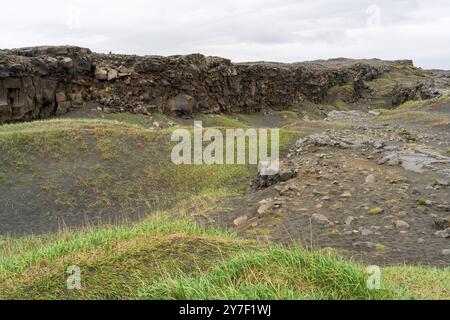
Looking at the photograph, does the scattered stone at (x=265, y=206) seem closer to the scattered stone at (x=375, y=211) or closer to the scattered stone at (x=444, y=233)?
the scattered stone at (x=375, y=211)

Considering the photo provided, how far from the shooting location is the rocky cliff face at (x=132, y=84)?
30.2 metres

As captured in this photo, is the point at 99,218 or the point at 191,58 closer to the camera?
the point at 99,218

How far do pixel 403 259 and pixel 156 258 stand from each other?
4.12 meters

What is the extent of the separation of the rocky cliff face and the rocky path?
2227 cm

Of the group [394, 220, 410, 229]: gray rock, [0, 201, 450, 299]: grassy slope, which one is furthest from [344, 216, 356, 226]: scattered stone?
[0, 201, 450, 299]: grassy slope

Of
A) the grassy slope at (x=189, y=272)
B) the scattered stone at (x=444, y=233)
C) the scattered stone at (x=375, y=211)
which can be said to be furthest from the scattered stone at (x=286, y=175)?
the grassy slope at (x=189, y=272)

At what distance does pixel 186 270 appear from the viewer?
5332mm

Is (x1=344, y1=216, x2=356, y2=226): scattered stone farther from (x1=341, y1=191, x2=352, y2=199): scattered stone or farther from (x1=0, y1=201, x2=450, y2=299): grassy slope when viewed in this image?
(x1=0, y1=201, x2=450, y2=299): grassy slope

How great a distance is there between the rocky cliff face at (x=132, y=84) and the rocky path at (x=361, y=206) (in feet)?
73.1

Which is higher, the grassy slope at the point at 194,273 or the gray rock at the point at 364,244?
the grassy slope at the point at 194,273

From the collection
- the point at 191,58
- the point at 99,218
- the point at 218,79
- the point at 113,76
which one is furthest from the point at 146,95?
the point at 99,218

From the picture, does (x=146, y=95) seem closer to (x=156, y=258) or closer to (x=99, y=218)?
(x=99, y=218)

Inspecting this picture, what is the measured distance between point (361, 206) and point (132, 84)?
29.7 meters
